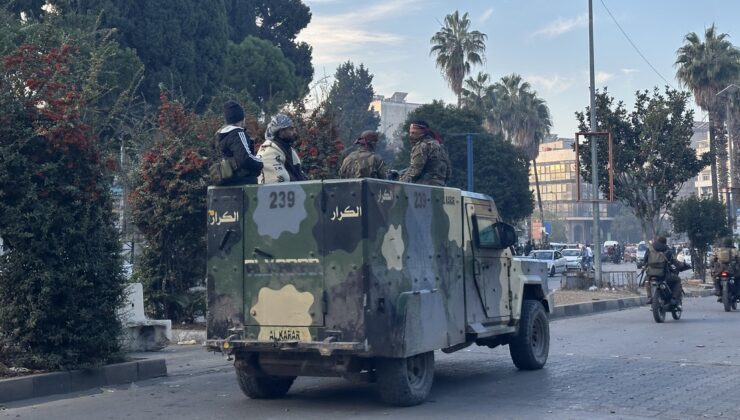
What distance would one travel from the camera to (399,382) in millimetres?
8805

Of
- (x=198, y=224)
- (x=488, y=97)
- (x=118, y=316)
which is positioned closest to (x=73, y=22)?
(x=198, y=224)

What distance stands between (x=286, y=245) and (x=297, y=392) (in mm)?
2023

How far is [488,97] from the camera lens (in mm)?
73812

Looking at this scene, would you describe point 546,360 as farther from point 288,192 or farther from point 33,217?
point 33,217

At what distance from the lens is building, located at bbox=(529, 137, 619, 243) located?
151 m

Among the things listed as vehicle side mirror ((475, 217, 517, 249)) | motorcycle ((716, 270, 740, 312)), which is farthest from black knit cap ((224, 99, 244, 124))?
motorcycle ((716, 270, 740, 312))

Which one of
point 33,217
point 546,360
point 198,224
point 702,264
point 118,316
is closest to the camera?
point 33,217

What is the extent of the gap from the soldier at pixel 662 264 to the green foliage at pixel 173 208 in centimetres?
892

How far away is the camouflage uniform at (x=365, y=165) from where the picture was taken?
1020 cm

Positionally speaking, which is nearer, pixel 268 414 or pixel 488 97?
pixel 268 414

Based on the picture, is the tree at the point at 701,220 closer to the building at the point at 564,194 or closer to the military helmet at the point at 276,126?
the military helmet at the point at 276,126

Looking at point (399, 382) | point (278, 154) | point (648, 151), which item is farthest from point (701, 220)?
point (399, 382)

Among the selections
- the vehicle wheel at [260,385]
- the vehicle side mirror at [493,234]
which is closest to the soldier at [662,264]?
the vehicle side mirror at [493,234]

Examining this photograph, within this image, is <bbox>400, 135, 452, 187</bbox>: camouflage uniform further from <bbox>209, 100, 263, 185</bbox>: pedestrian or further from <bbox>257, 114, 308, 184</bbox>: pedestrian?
<bbox>209, 100, 263, 185</bbox>: pedestrian
